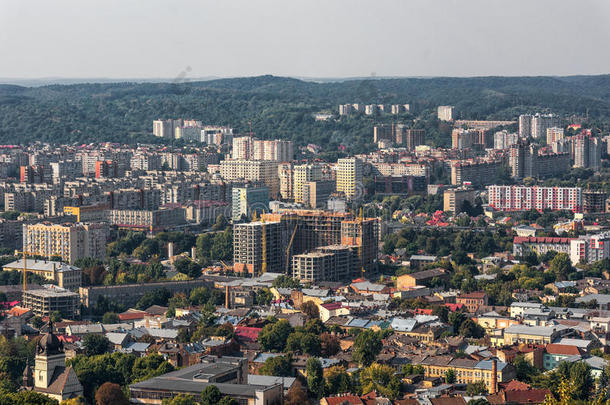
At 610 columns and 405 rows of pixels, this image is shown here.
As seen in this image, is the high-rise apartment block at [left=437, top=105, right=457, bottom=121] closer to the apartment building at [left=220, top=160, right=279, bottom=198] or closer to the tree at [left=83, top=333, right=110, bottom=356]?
the apartment building at [left=220, top=160, right=279, bottom=198]

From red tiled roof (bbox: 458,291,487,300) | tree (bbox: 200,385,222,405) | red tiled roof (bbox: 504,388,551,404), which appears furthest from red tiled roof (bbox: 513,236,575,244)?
tree (bbox: 200,385,222,405)

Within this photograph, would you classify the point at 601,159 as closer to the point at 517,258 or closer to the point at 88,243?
the point at 517,258

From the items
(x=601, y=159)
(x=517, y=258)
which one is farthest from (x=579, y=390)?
(x=601, y=159)

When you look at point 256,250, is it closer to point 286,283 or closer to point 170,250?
point 286,283

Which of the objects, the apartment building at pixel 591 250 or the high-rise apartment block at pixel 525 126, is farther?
the high-rise apartment block at pixel 525 126

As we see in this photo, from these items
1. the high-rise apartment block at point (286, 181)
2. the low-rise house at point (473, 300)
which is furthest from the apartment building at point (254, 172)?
the low-rise house at point (473, 300)

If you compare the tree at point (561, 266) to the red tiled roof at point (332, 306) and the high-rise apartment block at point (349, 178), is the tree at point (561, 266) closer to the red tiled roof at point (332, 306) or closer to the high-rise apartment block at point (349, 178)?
the red tiled roof at point (332, 306)
